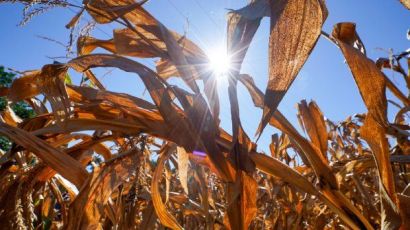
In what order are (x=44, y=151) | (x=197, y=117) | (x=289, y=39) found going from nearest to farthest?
(x=289, y=39) < (x=197, y=117) < (x=44, y=151)

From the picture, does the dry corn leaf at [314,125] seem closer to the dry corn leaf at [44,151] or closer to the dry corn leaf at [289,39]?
the dry corn leaf at [289,39]

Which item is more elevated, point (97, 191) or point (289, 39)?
point (289, 39)

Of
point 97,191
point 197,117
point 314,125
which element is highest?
point 314,125

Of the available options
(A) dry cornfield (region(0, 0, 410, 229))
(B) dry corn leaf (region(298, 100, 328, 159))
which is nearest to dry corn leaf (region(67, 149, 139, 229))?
(A) dry cornfield (region(0, 0, 410, 229))

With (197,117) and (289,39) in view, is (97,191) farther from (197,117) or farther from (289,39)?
(289,39)

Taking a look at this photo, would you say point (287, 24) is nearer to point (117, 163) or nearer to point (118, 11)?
point (118, 11)

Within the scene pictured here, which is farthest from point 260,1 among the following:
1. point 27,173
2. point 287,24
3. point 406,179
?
point 406,179

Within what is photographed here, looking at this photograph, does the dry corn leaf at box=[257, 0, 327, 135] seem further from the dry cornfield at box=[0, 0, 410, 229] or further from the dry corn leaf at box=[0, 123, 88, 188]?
the dry corn leaf at box=[0, 123, 88, 188]

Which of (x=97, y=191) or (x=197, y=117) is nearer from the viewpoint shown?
(x=197, y=117)

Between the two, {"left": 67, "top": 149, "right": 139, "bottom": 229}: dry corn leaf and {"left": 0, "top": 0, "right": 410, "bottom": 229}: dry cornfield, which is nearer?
{"left": 0, "top": 0, "right": 410, "bottom": 229}: dry cornfield

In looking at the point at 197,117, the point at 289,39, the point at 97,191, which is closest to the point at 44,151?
the point at 97,191

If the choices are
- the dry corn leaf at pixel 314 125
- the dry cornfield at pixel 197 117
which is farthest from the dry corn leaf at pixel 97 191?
the dry corn leaf at pixel 314 125

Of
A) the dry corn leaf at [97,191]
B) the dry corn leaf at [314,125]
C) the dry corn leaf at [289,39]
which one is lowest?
the dry corn leaf at [97,191]

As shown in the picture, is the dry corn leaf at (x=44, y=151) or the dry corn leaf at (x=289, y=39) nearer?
the dry corn leaf at (x=289, y=39)
